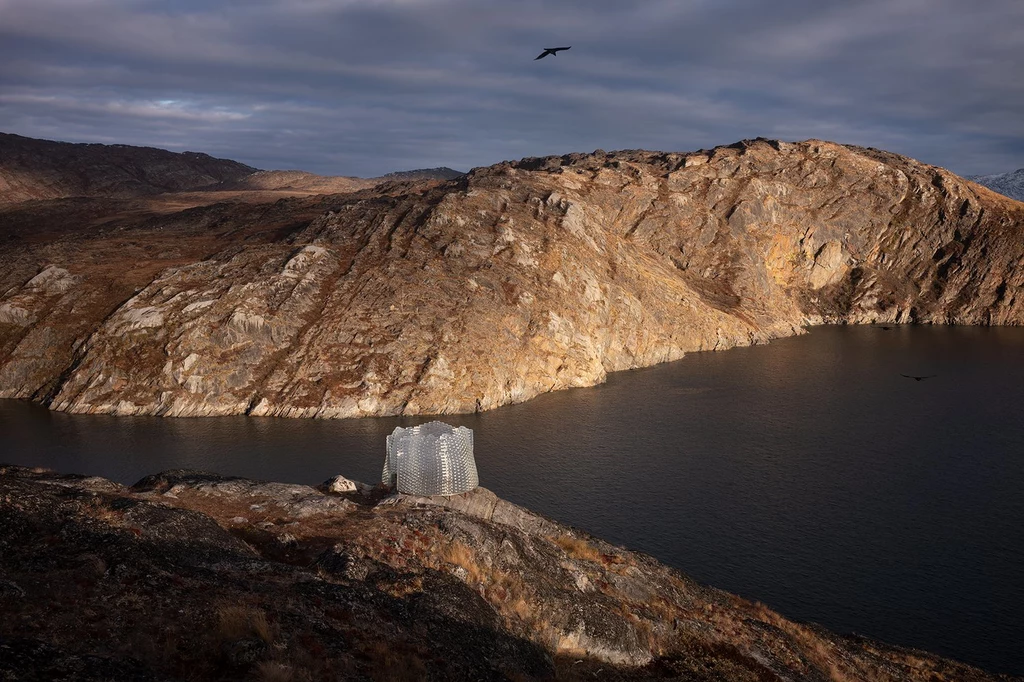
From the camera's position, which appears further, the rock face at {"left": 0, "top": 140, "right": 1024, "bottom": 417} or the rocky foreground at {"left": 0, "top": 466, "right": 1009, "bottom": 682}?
the rock face at {"left": 0, "top": 140, "right": 1024, "bottom": 417}

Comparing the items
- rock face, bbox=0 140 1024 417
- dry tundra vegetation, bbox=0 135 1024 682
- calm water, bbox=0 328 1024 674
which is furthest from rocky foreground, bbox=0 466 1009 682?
rock face, bbox=0 140 1024 417

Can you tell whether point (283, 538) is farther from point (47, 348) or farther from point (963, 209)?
point (963, 209)

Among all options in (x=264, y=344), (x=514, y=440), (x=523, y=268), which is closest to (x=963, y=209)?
(x=523, y=268)

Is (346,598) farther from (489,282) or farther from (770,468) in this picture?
(489,282)

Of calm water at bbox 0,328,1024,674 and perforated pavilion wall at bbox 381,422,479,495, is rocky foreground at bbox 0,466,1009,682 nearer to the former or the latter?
perforated pavilion wall at bbox 381,422,479,495

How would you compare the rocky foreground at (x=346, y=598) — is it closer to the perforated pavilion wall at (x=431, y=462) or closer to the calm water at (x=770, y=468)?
the perforated pavilion wall at (x=431, y=462)
